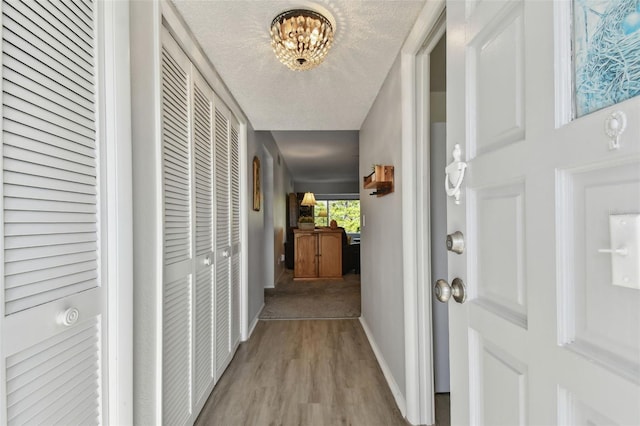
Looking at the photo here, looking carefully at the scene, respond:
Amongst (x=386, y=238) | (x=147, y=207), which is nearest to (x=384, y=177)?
(x=386, y=238)

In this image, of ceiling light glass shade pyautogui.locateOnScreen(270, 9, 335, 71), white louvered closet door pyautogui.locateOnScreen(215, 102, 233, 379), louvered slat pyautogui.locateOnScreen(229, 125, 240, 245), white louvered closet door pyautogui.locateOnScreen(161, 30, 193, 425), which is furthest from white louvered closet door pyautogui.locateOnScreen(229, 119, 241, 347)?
ceiling light glass shade pyautogui.locateOnScreen(270, 9, 335, 71)

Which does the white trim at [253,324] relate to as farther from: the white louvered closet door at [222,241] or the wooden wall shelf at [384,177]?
the wooden wall shelf at [384,177]

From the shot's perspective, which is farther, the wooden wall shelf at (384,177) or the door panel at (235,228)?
the door panel at (235,228)

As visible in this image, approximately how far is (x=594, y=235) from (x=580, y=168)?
0.35ft

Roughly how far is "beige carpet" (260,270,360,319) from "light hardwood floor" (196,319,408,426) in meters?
0.63

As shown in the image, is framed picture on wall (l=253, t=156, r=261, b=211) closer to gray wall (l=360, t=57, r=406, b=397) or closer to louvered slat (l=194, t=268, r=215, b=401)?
gray wall (l=360, t=57, r=406, b=397)

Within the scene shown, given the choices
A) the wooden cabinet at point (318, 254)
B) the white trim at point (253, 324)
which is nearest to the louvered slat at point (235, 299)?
the white trim at point (253, 324)

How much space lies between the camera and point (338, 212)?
10.5m

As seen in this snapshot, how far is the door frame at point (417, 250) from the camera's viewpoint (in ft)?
5.64

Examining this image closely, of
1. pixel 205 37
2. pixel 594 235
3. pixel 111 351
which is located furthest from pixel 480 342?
pixel 205 37

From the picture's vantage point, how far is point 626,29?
44 cm

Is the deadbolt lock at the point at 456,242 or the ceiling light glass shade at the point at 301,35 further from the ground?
the ceiling light glass shade at the point at 301,35

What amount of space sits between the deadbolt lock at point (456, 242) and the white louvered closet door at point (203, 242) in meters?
1.43

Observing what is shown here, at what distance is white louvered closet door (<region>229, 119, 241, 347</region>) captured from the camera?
261cm
